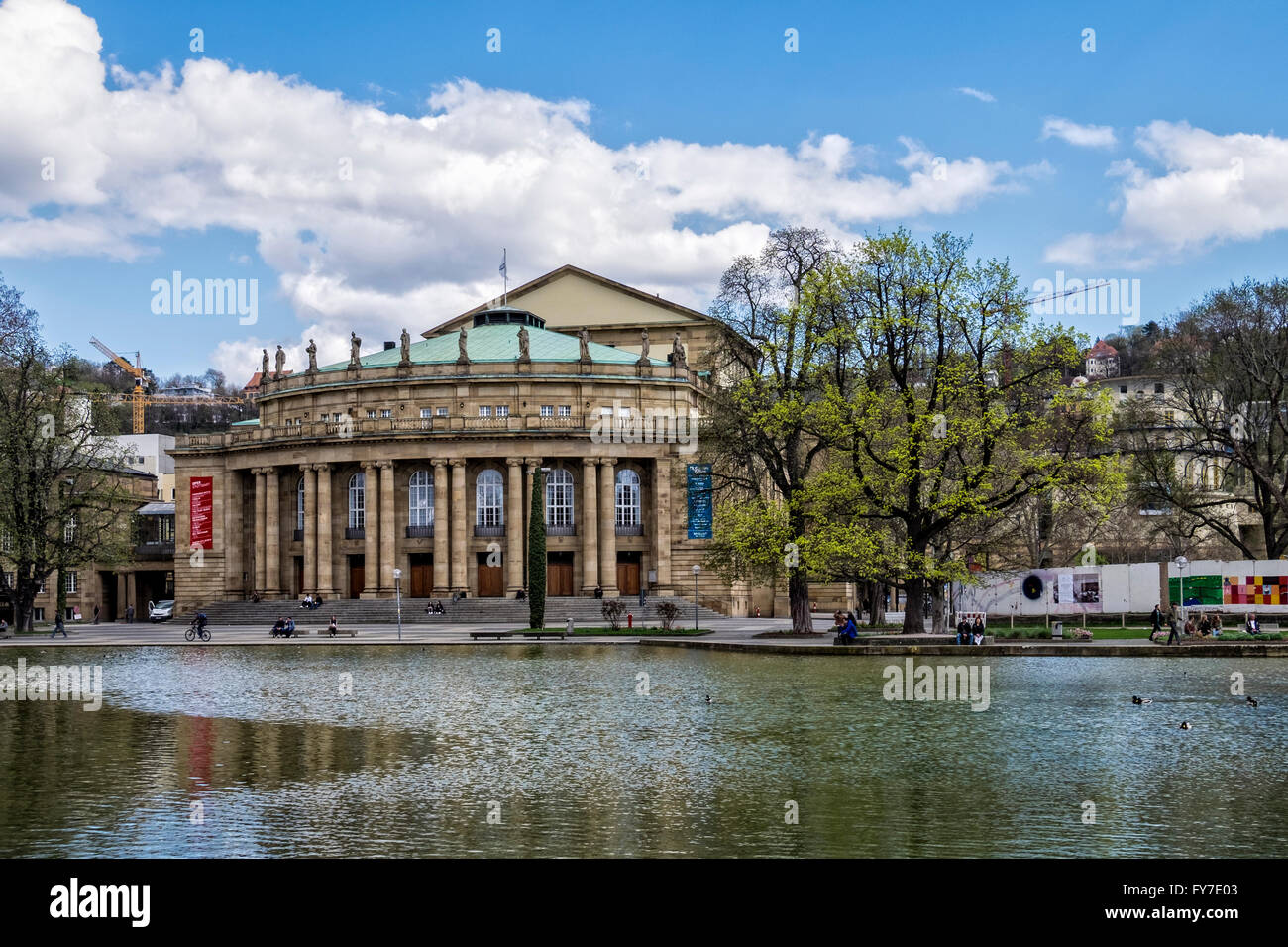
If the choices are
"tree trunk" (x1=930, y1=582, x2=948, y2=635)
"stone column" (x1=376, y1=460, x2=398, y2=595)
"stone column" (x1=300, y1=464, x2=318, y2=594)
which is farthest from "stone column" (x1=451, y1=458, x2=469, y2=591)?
"tree trunk" (x1=930, y1=582, x2=948, y2=635)

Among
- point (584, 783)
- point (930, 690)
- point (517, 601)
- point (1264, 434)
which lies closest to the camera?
point (584, 783)

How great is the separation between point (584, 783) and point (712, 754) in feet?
11.2

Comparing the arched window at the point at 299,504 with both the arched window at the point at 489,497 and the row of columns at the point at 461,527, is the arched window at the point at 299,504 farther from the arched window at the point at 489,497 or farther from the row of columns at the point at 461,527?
the arched window at the point at 489,497

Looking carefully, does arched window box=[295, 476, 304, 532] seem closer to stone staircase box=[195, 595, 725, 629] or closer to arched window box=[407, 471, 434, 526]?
stone staircase box=[195, 595, 725, 629]

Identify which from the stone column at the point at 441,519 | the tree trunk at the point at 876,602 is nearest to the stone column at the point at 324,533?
the stone column at the point at 441,519

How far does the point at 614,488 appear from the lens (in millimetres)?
90688

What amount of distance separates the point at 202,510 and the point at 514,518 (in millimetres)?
28005

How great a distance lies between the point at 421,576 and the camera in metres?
92.4

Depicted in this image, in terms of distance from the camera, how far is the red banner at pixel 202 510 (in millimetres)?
99875

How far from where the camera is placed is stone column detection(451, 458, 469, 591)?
88.9 metres

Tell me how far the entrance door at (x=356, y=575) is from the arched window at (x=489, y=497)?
10396 millimetres

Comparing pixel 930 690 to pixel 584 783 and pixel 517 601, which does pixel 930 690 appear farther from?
pixel 517 601

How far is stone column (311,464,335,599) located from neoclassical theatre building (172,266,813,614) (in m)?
0.14
